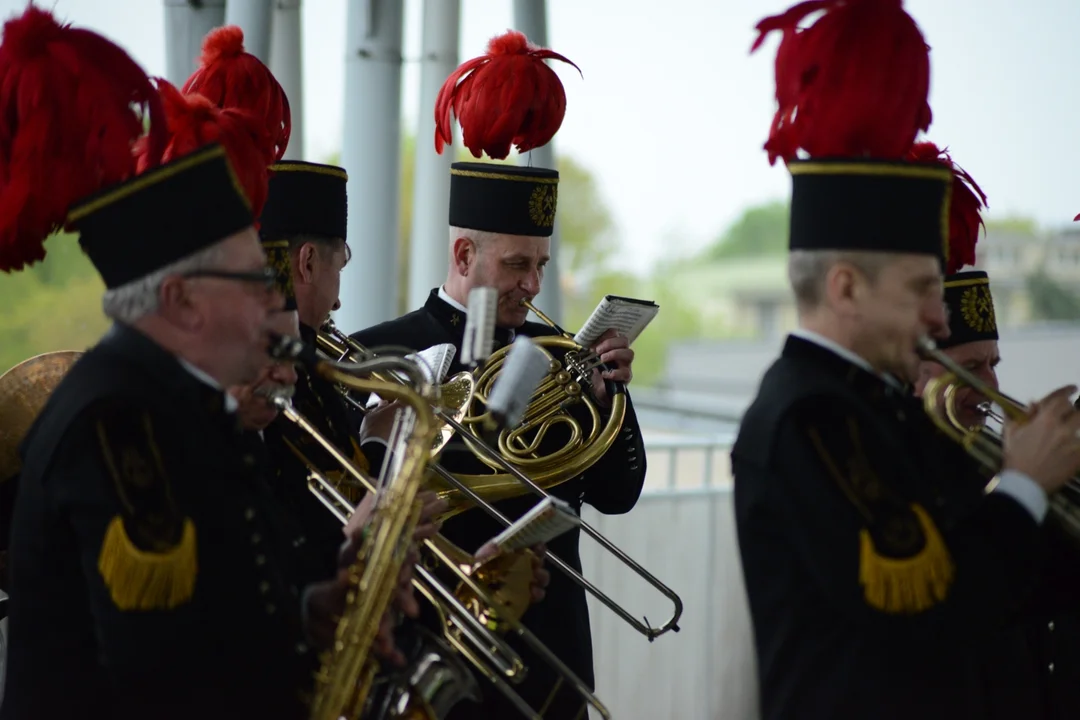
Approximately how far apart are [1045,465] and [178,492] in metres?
1.57

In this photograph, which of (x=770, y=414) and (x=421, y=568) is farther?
(x=421, y=568)

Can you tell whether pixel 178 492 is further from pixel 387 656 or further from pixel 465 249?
pixel 465 249

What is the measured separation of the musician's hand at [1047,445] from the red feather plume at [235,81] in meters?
2.15

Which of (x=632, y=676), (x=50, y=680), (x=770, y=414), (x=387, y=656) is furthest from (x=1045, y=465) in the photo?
(x=632, y=676)

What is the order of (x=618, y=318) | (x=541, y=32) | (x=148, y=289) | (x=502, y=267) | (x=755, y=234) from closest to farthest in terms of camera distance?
(x=148, y=289) → (x=618, y=318) → (x=502, y=267) → (x=541, y=32) → (x=755, y=234)

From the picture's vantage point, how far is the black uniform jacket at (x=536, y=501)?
3676 mm

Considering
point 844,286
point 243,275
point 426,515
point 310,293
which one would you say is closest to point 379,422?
point 310,293

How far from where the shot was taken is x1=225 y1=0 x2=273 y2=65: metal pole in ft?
15.0

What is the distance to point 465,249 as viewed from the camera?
423 cm

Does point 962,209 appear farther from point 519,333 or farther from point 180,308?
point 180,308

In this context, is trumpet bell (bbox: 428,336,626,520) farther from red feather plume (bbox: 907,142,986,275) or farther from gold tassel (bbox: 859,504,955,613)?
gold tassel (bbox: 859,504,955,613)

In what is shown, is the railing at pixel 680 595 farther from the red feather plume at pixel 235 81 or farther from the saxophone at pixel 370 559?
the saxophone at pixel 370 559

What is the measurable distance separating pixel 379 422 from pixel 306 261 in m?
0.61

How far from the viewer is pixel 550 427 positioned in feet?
13.0
